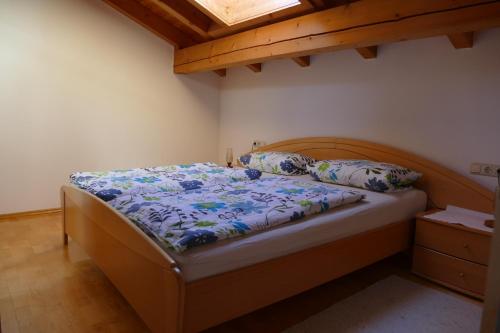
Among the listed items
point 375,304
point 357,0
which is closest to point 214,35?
point 357,0

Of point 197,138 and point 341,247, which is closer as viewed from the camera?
point 341,247

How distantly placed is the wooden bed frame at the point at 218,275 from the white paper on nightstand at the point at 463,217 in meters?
0.04

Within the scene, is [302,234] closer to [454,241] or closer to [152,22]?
[454,241]

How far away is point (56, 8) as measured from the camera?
3.47 metres

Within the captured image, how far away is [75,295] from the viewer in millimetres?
2082

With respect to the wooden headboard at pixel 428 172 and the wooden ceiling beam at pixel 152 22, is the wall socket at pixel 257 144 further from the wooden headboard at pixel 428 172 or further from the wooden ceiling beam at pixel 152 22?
the wooden ceiling beam at pixel 152 22

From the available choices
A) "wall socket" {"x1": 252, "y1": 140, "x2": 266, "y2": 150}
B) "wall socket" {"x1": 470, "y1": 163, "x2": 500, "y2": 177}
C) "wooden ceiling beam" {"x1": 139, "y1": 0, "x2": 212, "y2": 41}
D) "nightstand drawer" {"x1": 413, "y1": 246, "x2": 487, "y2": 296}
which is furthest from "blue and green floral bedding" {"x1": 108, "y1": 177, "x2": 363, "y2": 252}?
"wooden ceiling beam" {"x1": 139, "y1": 0, "x2": 212, "y2": 41}

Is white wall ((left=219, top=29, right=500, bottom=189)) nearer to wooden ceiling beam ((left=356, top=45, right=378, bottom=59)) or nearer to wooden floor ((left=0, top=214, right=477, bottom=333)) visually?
wooden ceiling beam ((left=356, top=45, right=378, bottom=59))

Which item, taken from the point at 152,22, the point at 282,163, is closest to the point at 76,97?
the point at 152,22

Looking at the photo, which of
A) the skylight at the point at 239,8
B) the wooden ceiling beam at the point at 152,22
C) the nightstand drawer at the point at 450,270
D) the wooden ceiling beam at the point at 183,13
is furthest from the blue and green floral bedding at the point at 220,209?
the wooden ceiling beam at the point at 152,22

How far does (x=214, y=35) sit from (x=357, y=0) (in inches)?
70.8

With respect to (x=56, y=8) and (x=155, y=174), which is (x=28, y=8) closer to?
(x=56, y=8)

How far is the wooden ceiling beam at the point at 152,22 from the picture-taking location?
3712 mm

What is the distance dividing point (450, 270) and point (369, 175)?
84 cm
